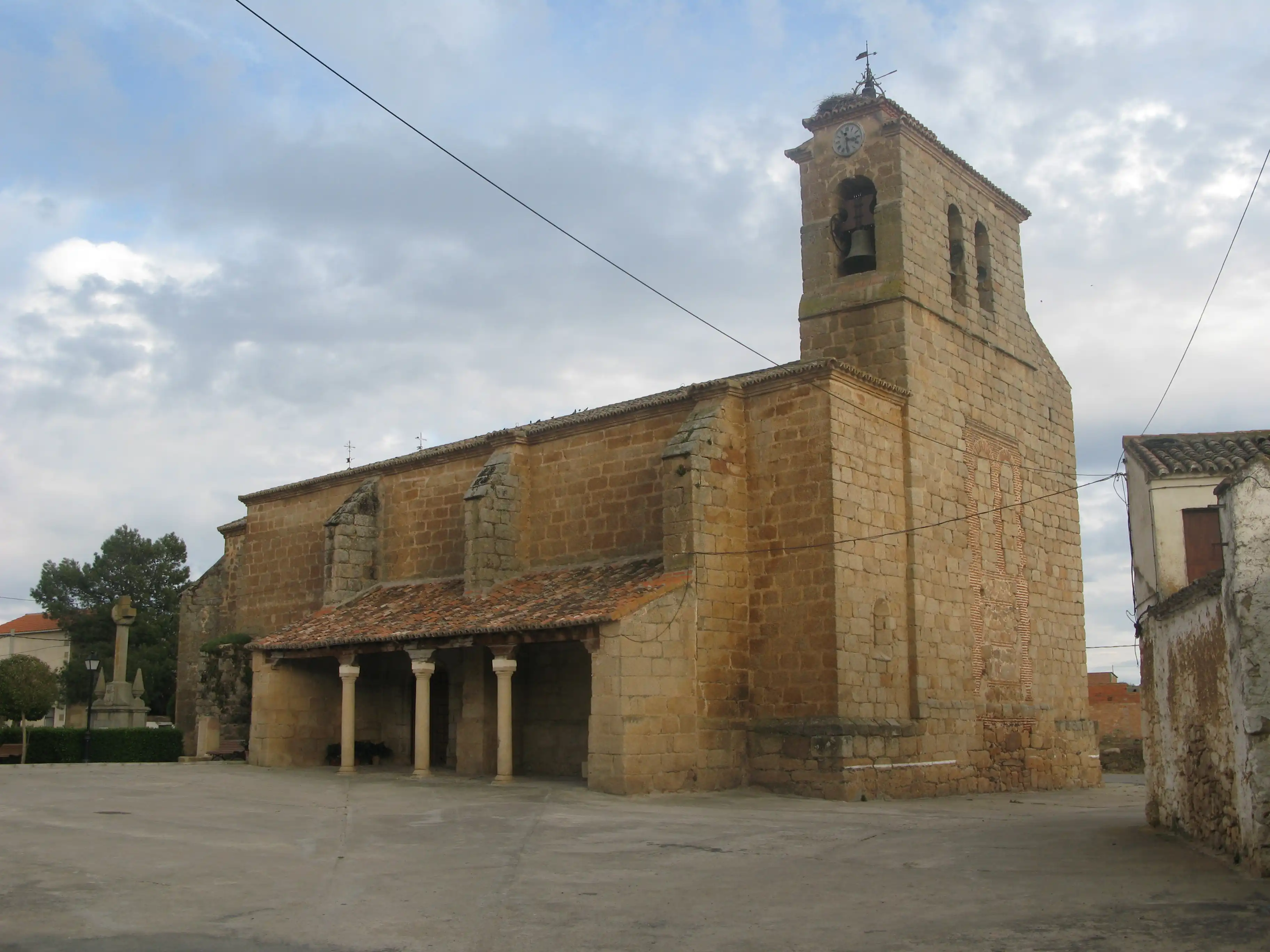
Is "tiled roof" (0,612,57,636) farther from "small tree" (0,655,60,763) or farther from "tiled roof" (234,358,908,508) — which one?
"tiled roof" (234,358,908,508)

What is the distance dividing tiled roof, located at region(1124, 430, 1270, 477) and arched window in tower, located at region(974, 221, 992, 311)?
8.55 metres

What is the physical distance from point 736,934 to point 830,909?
1054mm

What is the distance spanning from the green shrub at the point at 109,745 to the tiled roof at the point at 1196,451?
768 inches

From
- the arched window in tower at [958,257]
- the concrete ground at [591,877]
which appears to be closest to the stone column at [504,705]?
the concrete ground at [591,877]

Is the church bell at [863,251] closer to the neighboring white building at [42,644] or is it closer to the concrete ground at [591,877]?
the concrete ground at [591,877]

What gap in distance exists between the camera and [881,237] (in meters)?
19.8

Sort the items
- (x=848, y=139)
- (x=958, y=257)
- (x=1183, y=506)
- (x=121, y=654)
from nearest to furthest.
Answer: (x=1183, y=506) < (x=848, y=139) < (x=958, y=257) < (x=121, y=654)

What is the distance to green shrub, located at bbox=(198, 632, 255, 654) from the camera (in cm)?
2634

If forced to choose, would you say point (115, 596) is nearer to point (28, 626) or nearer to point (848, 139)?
point (28, 626)

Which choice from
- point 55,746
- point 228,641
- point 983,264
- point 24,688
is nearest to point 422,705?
point 228,641

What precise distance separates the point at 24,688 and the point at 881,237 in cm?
3145

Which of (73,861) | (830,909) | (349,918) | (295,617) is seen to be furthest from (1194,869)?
(295,617)

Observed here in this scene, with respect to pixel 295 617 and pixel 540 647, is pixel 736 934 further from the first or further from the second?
pixel 295 617

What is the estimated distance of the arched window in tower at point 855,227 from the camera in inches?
790
